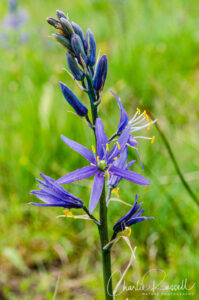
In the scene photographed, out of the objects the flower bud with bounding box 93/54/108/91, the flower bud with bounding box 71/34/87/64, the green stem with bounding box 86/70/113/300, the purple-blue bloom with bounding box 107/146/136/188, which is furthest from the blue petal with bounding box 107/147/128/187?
the flower bud with bounding box 71/34/87/64

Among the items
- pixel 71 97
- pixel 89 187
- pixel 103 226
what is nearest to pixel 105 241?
pixel 103 226

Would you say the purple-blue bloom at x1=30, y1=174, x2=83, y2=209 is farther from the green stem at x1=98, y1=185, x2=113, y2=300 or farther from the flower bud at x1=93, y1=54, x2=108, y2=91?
the flower bud at x1=93, y1=54, x2=108, y2=91

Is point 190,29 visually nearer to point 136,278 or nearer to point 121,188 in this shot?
point 121,188

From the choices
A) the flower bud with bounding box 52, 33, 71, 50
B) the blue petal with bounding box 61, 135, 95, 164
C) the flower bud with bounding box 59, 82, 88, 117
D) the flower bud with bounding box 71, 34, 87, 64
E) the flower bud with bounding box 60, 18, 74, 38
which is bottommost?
the blue petal with bounding box 61, 135, 95, 164

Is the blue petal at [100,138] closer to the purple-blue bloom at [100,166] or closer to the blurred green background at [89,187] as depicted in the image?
the purple-blue bloom at [100,166]

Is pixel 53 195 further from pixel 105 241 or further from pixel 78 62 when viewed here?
pixel 78 62

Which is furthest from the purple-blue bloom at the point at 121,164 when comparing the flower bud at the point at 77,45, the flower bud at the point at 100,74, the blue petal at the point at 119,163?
the flower bud at the point at 77,45
